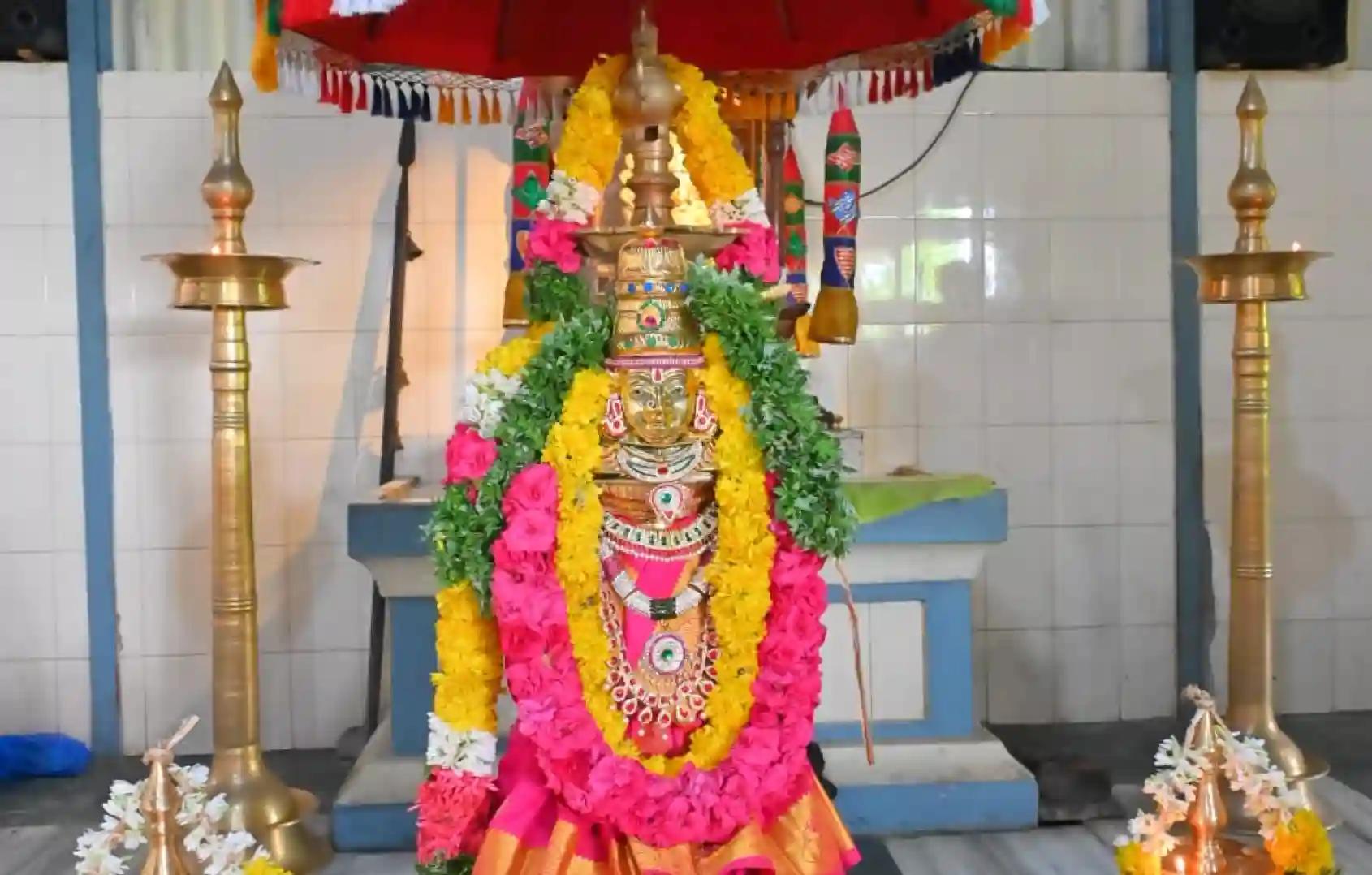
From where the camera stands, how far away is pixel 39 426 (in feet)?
13.5

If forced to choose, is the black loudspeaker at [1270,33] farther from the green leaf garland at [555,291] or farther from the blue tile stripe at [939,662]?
the green leaf garland at [555,291]

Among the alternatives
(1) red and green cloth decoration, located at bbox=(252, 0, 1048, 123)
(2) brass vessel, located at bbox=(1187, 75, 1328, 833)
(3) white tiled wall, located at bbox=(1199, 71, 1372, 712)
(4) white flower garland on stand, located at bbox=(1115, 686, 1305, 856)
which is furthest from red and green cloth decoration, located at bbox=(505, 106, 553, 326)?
(3) white tiled wall, located at bbox=(1199, 71, 1372, 712)

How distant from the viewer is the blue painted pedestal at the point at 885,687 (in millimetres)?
3346

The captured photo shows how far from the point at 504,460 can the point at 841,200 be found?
1.57 meters

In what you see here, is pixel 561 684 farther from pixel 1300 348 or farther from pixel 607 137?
pixel 1300 348

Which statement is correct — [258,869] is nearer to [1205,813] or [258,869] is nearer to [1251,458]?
[1205,813]

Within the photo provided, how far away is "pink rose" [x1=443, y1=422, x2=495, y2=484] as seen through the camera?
2.40m

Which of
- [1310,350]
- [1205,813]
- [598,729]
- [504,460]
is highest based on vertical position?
[1310,350]

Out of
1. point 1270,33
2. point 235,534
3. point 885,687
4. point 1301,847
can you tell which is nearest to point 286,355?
point 235,534

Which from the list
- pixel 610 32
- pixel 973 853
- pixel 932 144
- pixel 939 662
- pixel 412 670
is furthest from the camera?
pixel 932 144

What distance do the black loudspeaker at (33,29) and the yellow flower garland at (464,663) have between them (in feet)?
8.84

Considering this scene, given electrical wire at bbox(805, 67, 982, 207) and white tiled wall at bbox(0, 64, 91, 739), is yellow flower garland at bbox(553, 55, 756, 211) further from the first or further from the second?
white tiled wall at bbox(0, 64, 91, 739)

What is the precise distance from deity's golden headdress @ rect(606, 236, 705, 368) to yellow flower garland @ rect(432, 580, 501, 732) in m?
0.54

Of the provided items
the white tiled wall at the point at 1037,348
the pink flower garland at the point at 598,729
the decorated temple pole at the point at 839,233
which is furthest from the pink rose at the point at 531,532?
the white tiled wall at the point at 1037,348
